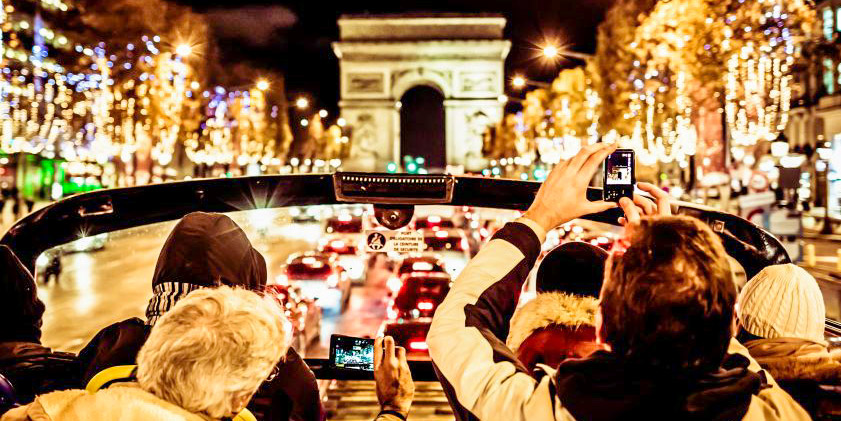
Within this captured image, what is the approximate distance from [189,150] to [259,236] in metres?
51.1

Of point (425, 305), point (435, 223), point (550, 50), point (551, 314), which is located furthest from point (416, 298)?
point (550, 50)

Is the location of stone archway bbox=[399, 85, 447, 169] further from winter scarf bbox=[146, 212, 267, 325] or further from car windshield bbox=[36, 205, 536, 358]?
winter scarf bbox=[146, 212, 267, 325]

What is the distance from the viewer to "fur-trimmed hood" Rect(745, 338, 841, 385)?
2.19 metres

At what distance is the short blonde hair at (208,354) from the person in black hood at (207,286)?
19.1 inches

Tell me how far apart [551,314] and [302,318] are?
6739mm

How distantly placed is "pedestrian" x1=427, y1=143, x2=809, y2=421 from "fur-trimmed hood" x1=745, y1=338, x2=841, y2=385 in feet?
1.17

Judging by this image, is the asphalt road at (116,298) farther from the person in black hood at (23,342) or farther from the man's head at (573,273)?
the man's head at (573,273)

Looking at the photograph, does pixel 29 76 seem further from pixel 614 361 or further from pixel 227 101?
pixel 614 361

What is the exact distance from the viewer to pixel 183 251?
103 inches

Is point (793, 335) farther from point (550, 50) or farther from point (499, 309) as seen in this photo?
point (550, 50)

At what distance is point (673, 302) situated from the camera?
1.67 meters

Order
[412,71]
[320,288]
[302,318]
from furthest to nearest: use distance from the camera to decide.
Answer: [412,71] < [320,288] < [302,318]

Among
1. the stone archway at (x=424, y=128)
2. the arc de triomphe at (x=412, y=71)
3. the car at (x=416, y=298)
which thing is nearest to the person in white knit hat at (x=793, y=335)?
the car at (x=416, y=298)

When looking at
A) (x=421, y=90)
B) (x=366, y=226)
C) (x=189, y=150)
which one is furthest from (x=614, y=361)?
(x=421, y=90)
